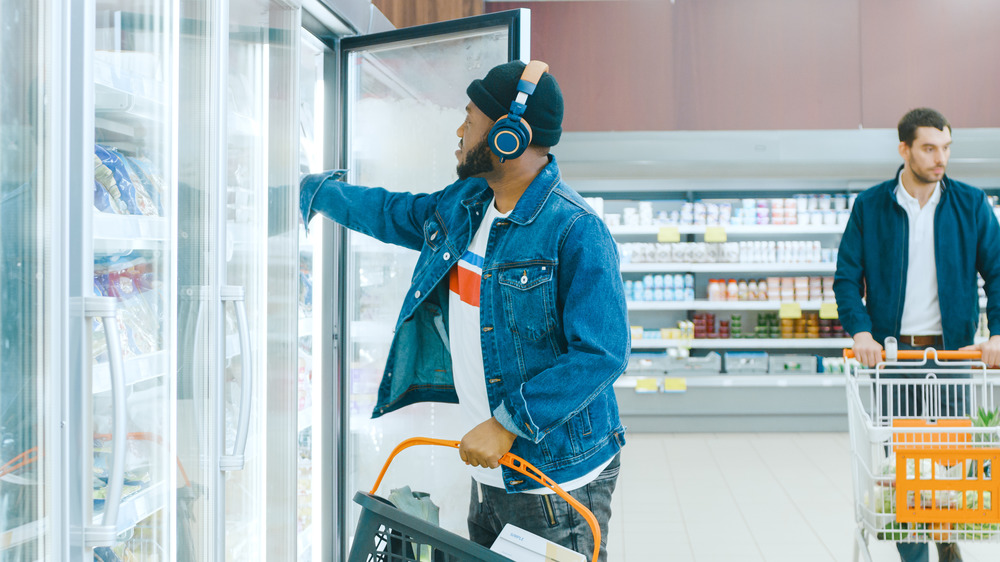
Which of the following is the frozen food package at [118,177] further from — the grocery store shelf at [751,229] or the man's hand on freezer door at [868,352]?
the grocery store shelf at [751,229]

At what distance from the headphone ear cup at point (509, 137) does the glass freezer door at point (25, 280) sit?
2.58ft

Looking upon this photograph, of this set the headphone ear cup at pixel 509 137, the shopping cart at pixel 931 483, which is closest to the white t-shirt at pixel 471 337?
the headphone ear cup at pixel 509 137

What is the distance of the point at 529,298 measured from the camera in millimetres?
1682

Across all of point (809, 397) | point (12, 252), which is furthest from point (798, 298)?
point (12, 252)

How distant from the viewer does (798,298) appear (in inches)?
249

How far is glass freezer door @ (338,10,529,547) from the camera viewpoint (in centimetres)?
265

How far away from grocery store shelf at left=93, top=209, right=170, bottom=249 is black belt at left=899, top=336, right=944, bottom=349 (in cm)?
248

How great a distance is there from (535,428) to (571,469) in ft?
0.66

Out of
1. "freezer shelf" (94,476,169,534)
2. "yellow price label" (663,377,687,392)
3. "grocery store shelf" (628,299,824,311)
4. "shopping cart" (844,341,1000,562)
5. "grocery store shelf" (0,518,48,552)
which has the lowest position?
"yellow price label" (663,377,687,392)

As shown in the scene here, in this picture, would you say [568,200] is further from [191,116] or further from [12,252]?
[12,252]

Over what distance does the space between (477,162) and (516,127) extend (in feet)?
0.44

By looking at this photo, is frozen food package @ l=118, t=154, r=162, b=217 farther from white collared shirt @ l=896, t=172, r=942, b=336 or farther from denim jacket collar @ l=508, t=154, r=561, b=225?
white collared shirt @ l=896, t=172, r=942, b=336

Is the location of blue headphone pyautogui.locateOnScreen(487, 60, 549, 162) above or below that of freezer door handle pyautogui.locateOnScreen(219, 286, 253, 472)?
above

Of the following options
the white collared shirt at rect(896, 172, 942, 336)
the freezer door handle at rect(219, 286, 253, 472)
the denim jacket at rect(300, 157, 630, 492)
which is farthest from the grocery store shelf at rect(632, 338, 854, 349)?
the freezer door handle at rect(219, 286, 253, 472)
